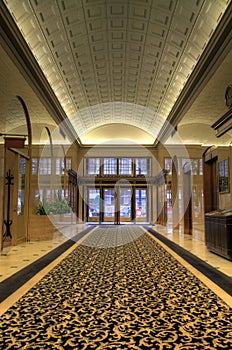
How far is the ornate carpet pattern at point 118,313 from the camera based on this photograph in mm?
2221

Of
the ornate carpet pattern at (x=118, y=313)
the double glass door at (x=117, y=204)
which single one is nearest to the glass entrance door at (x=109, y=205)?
the double glass door at (x=117, y=204)

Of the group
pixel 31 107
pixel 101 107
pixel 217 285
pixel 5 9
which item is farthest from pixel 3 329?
pixel 101 107

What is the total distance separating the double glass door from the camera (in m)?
18.4

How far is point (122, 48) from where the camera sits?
9.30 metres

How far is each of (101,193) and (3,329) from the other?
16.0 m

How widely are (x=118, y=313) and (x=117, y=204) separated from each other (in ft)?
51.1

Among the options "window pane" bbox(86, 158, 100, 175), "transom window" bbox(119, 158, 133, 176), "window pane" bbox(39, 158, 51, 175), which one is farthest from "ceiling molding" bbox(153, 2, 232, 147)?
"window pane" bbox(86, 158, 100, 175)

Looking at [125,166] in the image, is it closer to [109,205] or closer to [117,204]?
[117,204]

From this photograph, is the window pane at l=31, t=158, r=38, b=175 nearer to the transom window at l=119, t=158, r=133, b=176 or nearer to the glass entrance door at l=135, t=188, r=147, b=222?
the transom window at l=119, t=158, r=133, b=176

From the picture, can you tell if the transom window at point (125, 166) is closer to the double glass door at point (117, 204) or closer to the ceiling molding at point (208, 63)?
the double glass door at point (117, 204)

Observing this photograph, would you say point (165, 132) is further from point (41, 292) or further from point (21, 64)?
point (41, 292)

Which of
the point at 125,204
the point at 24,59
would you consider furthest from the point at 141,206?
the point at 24,59

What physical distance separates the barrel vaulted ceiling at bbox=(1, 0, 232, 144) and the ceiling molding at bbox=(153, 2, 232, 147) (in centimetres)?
12

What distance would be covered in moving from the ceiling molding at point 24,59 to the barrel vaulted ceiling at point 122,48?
0.45 meters
